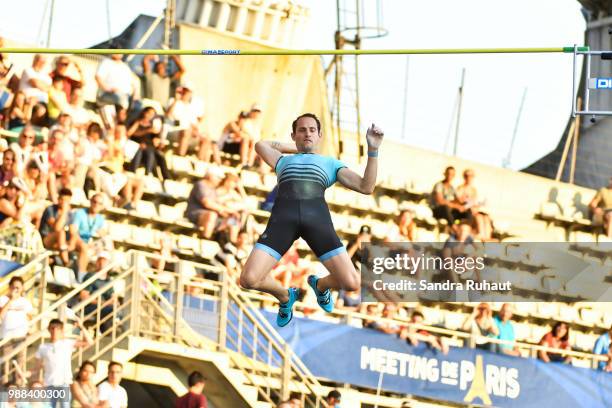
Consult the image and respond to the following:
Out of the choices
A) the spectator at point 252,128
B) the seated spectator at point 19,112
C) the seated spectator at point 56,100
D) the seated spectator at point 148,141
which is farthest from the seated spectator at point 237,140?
the seated spectator at point 19,112

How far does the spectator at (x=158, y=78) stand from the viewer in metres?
21.9

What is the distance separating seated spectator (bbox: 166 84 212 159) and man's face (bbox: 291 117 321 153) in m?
8.90

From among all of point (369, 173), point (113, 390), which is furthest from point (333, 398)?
point (369, 173)

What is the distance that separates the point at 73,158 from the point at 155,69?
251 cm

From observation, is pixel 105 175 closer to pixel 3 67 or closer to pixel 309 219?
pixel 3 67

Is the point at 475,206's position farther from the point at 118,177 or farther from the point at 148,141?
the point at 118,177

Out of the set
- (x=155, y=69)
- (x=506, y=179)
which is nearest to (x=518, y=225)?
(x=506, y=179)

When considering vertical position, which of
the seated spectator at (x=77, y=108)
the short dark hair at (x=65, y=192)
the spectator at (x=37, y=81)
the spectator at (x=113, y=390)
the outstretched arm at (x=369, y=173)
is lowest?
the spectator at (x=113, y=390)

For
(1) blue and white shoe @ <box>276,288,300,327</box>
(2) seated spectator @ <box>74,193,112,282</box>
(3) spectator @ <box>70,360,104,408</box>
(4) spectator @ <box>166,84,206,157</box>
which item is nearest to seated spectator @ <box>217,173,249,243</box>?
(4) spectator @ <box>166,84,206,157</box>

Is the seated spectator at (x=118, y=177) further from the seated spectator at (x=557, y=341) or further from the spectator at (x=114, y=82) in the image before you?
the seated spectator at (x=557, y=341)

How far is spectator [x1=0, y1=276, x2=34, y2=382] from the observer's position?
58.2ft

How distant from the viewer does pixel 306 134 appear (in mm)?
12406

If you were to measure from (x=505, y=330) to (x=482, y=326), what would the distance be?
30cm

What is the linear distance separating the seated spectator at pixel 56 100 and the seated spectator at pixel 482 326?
4.87 meters
